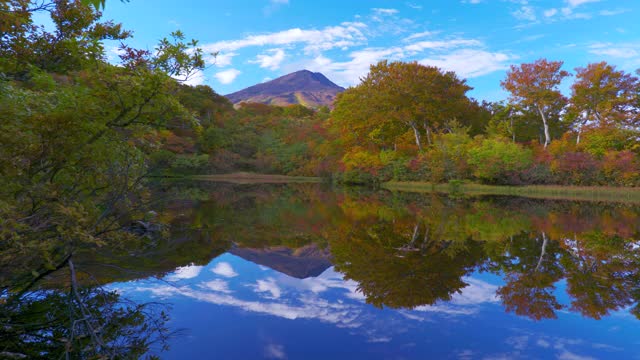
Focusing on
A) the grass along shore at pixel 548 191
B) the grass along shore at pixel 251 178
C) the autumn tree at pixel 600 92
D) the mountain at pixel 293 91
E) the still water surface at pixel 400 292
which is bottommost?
the grass along shore at pixel 548 191

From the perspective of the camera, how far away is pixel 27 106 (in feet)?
10.8

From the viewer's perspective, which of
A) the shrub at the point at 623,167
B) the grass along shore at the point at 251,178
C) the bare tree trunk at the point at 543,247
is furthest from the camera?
the grass along shore at the point at 251,178

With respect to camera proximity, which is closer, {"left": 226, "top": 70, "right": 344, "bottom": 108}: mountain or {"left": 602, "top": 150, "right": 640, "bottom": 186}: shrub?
{"left": 602, "top": 150, "right": 640, "bottom": 186}: shrub

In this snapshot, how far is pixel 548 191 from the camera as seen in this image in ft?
79.4

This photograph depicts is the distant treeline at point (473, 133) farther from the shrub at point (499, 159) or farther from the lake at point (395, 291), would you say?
the lake at point (395, 291)

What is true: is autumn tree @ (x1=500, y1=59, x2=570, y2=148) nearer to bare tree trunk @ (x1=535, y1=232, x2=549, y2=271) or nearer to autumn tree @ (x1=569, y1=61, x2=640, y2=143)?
autumn tree @ (x1=569, y1=61, x2=640, y2=143)

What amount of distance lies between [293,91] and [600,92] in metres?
134

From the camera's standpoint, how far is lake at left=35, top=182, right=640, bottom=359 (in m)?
4.07

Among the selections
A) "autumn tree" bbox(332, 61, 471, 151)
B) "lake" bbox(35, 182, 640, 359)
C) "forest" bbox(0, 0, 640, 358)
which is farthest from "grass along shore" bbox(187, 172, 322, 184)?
"lake" bbox(35, 182, 640, 359)

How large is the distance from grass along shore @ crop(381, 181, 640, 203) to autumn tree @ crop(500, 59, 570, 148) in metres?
6.39

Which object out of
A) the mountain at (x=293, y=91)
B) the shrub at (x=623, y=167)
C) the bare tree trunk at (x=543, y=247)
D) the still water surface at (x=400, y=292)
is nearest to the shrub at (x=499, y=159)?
the shrub at (x=623, y=167)

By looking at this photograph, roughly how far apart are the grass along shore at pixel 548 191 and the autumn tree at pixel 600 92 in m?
6.97

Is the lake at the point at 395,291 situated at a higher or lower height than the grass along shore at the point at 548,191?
higher

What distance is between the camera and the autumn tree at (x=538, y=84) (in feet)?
97.7
